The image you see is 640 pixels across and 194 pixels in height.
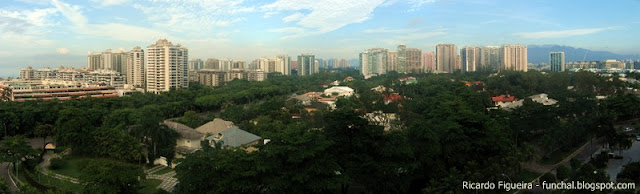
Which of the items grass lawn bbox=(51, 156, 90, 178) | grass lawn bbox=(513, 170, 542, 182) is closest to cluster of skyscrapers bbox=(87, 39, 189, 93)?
grass lawn bbox=(51, 156, 90, 178)

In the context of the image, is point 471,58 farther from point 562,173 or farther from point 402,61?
point 562,173

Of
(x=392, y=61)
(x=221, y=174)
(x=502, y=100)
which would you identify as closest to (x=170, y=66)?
(x=502, y=100)

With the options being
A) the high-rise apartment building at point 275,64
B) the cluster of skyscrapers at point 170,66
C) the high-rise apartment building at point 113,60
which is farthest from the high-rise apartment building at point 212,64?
the high-rise apartment building at point 113,60

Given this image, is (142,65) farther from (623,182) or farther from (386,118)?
(623,182)

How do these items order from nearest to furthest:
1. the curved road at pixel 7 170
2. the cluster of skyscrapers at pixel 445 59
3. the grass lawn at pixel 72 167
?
the curved road at pixel 7 170, the grass lawn at pixel 72 167, the cluster of skyscrapers at pixel 445 59

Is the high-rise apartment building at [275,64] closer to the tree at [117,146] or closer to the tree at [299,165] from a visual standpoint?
the tree at [117,146]

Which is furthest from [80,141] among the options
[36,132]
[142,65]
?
[142,65]
